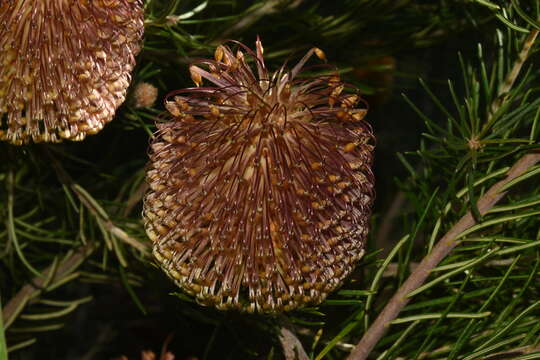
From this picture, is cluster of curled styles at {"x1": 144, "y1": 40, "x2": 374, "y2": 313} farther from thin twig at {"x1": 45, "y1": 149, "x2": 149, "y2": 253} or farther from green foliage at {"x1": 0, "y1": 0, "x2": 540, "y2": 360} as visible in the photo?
thin twig at {"x1": 45, "y1": 149, "x2": 149, "y2": 253}

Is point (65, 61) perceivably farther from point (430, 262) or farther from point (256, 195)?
point (430, 262)

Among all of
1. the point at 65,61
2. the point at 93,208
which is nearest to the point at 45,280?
the point at 93,208

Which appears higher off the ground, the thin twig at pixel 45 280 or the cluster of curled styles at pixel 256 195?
the cluster of curled styles at pixel 256 195

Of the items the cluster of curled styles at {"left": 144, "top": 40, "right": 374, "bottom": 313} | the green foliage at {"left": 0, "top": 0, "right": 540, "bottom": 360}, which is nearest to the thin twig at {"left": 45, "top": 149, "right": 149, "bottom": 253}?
the green foliage at {"left": 0, "top": 0, "right": 540, "bottom": 360}

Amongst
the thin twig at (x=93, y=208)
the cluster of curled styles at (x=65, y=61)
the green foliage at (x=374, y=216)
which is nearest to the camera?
the cluster of curled styles at (x=65, y=61)

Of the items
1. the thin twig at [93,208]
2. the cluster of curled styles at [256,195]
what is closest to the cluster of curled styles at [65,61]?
the cluster of curled styles at [256,195]

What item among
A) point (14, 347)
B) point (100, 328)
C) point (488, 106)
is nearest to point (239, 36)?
point (488, 106)

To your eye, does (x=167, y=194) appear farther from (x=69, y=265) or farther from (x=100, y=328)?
(x=100, y=328)

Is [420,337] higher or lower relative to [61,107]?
lower

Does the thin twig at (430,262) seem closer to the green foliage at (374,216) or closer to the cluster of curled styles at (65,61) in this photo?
the green foliage at (374,216)
